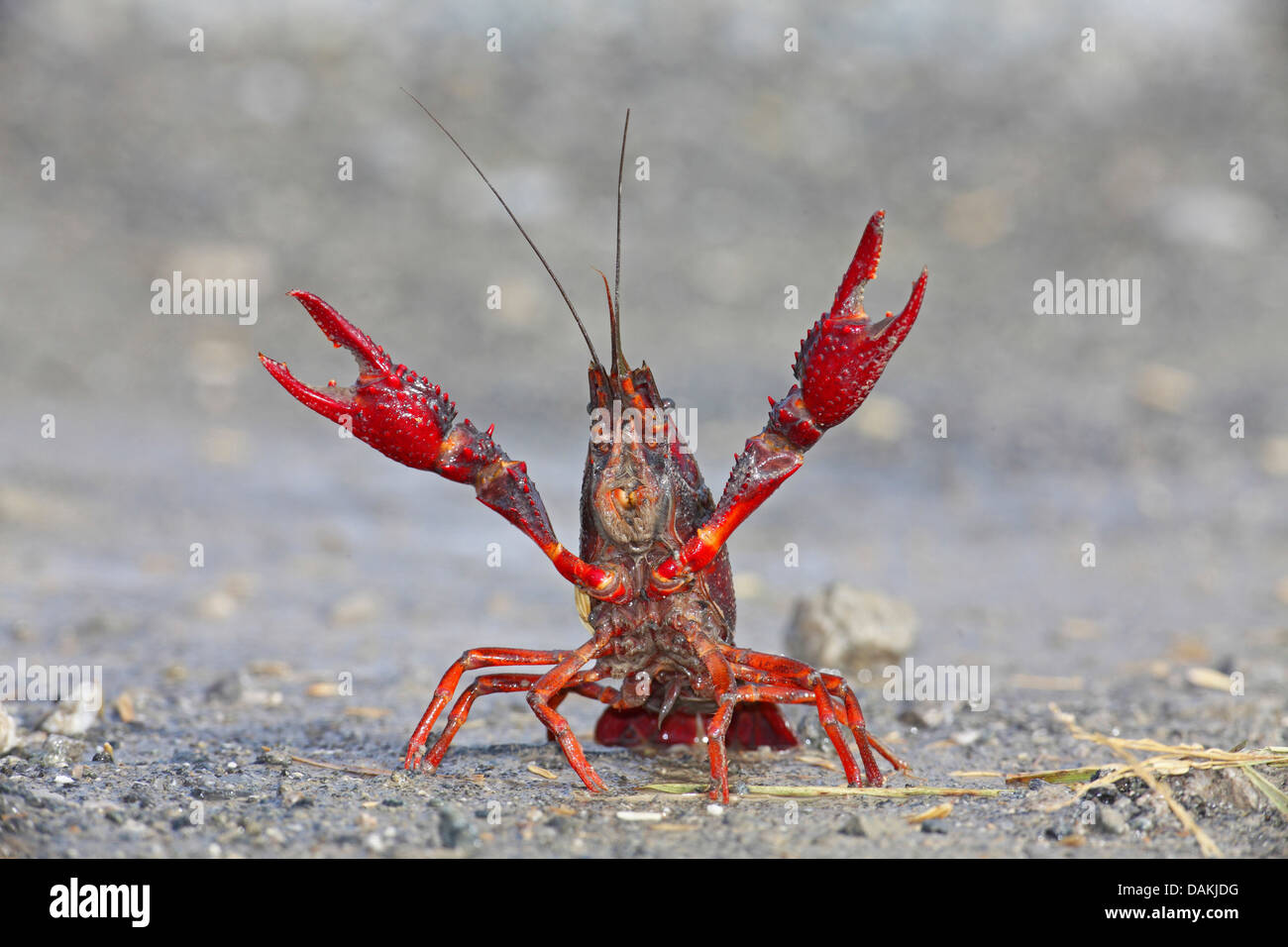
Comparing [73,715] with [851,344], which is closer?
[851,344]

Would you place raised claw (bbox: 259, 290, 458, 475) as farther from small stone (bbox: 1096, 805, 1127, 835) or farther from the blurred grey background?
small stone (bbox: 1096, 805, 1127, 835)

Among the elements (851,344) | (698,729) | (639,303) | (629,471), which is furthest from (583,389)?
(851,344)

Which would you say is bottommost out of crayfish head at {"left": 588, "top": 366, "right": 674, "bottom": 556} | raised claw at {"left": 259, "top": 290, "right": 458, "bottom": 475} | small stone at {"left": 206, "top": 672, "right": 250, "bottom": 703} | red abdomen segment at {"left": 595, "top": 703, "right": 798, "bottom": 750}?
red abdomen segment at {"left": 595, "top": 703, "right": 798, "bottom": 750}

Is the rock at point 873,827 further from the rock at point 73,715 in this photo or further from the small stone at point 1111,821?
the rock at point 73,715

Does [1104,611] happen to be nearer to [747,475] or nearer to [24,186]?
[747,475]

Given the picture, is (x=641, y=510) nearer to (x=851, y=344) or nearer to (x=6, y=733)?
(x=851, y=344)

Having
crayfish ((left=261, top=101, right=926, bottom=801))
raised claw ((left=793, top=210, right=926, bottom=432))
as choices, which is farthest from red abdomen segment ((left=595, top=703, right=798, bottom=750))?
raised claw ((left=793, top=210, right=926, bottom=432))

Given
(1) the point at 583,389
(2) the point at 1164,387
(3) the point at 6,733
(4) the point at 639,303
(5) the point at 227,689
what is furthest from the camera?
(4) the point at 639,303
